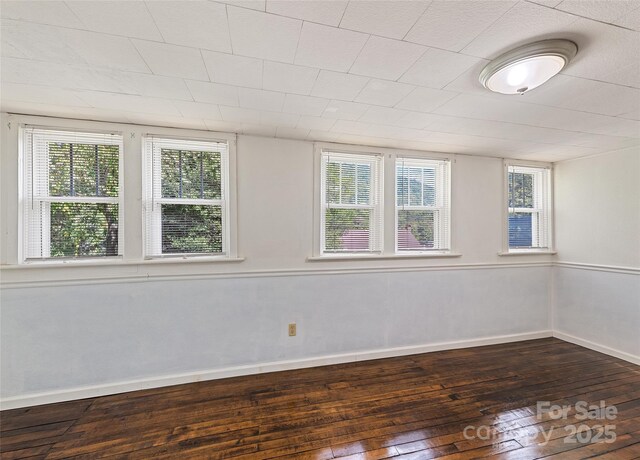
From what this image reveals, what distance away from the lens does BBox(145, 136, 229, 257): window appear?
Result: 8.25ft

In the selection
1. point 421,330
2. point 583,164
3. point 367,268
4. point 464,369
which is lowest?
point 464,369

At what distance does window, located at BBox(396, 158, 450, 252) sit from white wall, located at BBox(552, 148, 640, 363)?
1714 mm

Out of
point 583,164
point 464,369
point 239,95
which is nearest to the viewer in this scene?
point 239,95

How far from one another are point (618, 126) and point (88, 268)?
15.7ft

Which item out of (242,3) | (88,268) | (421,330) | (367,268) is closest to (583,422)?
(421,330)

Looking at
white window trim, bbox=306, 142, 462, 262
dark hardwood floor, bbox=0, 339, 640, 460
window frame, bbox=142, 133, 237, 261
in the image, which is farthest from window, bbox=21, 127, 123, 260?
white window trim, bbox=306, 142, 462, 262

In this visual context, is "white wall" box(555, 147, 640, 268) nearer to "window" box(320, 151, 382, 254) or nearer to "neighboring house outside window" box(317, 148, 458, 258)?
"neighboring house outside window" box(317, 148, 458, 258)

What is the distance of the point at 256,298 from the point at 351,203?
4.68 feet

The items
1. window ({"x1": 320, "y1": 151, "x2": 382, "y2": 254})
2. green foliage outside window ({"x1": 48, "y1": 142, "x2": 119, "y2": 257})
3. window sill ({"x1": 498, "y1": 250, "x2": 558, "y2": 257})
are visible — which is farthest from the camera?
window sill ({"x1": 498, "y1": 250, "x2": 558, "y2": 257})

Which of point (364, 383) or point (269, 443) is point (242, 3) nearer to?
point (269, 443)

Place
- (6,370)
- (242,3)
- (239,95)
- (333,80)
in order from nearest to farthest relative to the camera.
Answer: (242,3) → (333,80) → (239,95) → (6,370)

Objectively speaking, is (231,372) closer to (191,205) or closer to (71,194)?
(191,205)

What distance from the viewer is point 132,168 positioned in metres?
2.43

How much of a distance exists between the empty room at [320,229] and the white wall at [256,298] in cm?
2
